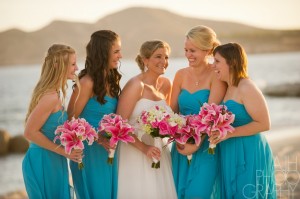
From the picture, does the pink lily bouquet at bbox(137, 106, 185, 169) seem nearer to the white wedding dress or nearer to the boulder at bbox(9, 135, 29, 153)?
the white wedding dress

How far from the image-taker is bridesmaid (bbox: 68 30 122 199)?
226 inches

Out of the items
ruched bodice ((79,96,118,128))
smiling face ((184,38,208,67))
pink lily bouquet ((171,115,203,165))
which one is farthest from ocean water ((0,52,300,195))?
pink lily bouquet ((171,115,203,165))

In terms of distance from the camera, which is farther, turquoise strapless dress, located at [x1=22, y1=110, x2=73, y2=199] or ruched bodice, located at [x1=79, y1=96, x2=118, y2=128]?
ruched bodice, located at [x1=79, y1=96, x2=118, y2=128]

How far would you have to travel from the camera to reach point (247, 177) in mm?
5605

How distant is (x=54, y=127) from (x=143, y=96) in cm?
122

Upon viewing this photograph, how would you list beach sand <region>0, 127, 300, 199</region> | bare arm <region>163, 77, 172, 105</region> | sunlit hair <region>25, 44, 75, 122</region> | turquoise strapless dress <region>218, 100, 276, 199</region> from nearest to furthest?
sunlit hair <region>25, 44, 75, 122</region> < turquoise strapless dress <region>218, 100, 276, 199</region> < bare arm <region>163, 77, 172, 105</region> < beach sand <region>0, 127, 300, 199</region>

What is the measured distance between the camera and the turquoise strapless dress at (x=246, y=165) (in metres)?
5.56

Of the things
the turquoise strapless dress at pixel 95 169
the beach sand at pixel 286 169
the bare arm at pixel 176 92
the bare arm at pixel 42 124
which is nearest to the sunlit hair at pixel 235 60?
the bare arm at pixel 176 92

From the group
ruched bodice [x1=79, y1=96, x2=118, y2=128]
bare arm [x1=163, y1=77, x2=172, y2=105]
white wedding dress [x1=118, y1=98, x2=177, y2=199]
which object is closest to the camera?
ruched bodice [x1=79, y1=96, x2=118, y2=128]

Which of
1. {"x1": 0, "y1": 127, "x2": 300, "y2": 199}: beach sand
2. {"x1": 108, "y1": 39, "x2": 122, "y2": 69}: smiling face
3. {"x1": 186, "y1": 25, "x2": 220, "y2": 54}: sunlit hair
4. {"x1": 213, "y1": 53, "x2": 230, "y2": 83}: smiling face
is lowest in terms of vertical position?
{"x1": 0, "y1": 127, "x2": 300, "y2": 199}: beach sand

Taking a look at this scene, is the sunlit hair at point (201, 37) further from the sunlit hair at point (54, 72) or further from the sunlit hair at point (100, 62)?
the sunlit hair at point (54, 72)

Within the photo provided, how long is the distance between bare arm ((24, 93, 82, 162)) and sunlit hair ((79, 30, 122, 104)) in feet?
2.13

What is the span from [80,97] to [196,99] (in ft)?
4.61

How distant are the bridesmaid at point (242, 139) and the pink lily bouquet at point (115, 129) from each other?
3.14 ft
